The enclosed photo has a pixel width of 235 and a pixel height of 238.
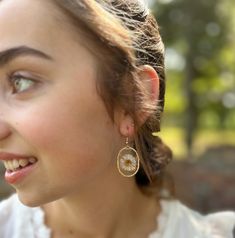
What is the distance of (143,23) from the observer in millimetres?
1512

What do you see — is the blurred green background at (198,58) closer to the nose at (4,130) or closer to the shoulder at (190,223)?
the shoulder at (190,223)

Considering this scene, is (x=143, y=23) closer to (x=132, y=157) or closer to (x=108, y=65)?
(x=108, y=65)

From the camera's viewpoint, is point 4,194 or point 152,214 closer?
point 152,214

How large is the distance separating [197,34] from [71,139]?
25.6ft

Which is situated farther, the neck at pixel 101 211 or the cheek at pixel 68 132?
the neck at pixel 101 211

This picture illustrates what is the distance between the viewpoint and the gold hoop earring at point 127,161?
58.6 inches

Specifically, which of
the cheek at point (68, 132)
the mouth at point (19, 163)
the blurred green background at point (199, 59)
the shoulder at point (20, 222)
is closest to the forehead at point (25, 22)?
the cheek at point (68, 132)

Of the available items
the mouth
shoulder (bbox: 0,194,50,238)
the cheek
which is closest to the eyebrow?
the cheek

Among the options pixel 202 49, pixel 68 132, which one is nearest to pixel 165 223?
pixel 68 132

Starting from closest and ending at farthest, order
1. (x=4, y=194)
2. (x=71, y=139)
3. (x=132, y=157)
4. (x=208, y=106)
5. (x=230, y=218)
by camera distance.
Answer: (x=71, y=139)
(x=132, y=157)
(x=230, y=218)
(x=4, y=194)
(x=208, y=106)

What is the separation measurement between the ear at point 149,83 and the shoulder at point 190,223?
348 mm

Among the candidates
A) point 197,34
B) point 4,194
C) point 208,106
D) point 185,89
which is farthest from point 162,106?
point 208,106

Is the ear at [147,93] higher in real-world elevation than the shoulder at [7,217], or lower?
higher

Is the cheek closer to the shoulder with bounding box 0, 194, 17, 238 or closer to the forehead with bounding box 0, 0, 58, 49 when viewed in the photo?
the forehead with bounding box 0, 0, 58, 49
